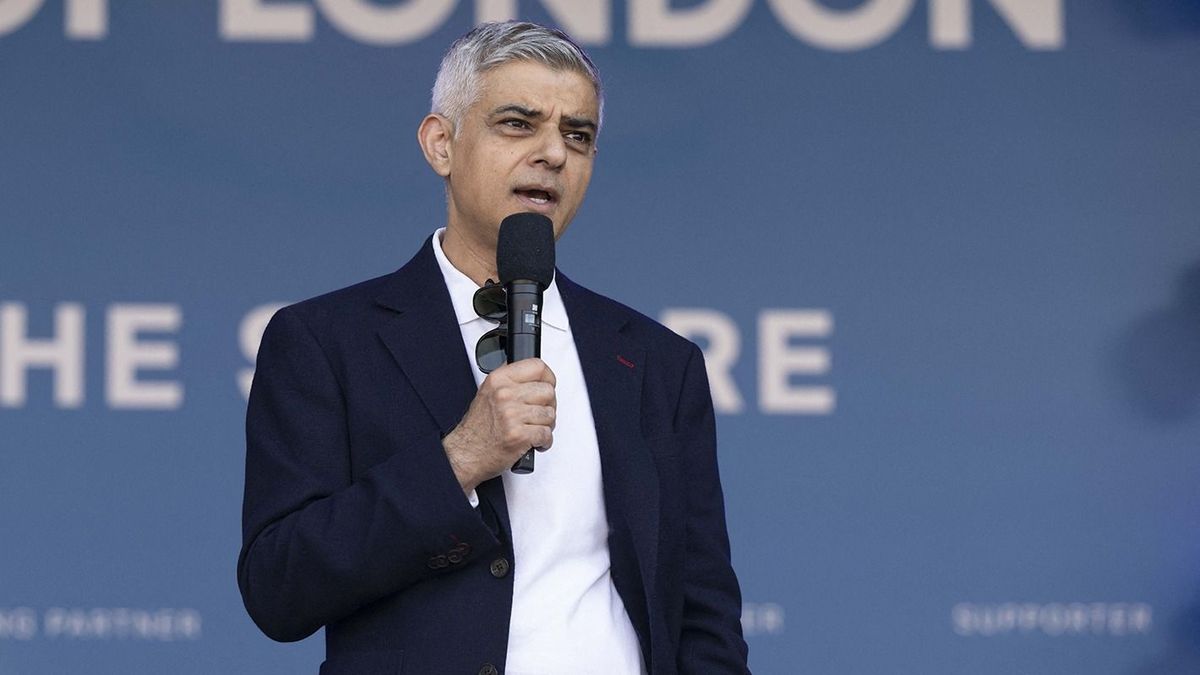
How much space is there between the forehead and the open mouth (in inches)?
4.4

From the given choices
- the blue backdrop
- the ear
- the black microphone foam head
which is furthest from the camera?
the blue backdrop

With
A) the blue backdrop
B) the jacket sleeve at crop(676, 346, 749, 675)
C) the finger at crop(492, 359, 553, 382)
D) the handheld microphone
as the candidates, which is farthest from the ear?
the blue backdrop

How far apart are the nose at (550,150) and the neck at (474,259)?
15cm

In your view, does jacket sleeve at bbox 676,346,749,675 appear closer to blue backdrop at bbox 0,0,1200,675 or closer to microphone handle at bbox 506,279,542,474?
microphone handle at bbox 506,279,542,474

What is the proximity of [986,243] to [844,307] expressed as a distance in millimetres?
401

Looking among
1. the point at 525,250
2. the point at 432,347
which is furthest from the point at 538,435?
the point at 432,347

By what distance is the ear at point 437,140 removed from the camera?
2438 millimetres

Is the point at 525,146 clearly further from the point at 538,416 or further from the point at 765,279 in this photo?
the point at 765,279

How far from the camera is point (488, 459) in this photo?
1990mm

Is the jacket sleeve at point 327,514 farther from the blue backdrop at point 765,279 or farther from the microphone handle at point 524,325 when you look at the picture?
the blue backdrop at point 765,279

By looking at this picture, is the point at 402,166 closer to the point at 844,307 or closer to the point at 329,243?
the point at 329,243

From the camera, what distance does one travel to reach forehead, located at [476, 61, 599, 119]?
232 centimetres

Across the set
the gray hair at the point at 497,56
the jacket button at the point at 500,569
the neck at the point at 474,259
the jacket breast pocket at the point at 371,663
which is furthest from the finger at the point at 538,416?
the gray hair at the point at 497,56

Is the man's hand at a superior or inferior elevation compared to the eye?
inferior
